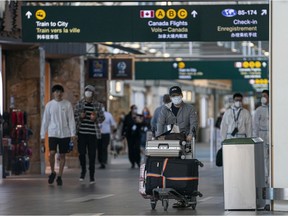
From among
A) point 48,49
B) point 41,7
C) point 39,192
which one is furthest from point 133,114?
point 39,192

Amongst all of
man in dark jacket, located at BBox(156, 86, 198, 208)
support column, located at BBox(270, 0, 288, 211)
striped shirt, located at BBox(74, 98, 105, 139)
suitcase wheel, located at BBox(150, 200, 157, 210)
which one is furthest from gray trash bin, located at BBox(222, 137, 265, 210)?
striped shirt, located at BBox(74, 98, 105, 139)

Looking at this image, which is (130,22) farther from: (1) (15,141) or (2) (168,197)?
(2) (168,197)

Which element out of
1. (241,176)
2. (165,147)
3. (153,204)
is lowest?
(153,204)

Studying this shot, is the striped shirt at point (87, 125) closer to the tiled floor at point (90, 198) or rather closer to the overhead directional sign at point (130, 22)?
the tiled floor at point (90, 198)

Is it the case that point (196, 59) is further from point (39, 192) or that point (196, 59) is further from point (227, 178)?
point (227, 178)

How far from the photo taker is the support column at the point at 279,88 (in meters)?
13.2

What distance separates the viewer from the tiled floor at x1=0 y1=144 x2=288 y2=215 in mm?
13898

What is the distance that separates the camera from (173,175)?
13.9 metres

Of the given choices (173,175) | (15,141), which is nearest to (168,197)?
(173,175)

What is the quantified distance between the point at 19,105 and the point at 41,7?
3.72m

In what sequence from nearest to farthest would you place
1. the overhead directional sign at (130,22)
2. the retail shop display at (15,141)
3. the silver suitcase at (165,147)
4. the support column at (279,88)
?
1. the support column at (279,88)
2. the silver suitcase at (165,147)
3. the overhead directional sign at (130,22)
4. the retail shop display at (15,141)

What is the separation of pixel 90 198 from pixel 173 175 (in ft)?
8.68

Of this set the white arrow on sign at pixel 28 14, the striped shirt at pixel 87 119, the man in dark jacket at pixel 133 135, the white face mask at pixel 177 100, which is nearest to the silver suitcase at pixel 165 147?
the white face mask at pixel 177 100

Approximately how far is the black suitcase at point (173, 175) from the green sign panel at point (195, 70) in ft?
80.2
